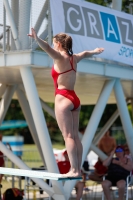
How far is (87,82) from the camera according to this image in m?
13.1

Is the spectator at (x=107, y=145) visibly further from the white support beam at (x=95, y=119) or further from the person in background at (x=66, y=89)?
the person in background at (x=66, y=89)

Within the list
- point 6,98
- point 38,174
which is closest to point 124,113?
point 6,98

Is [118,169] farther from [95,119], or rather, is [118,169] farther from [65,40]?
[65,40]

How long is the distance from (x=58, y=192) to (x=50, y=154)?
824mm

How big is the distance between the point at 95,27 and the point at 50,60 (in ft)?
5.05

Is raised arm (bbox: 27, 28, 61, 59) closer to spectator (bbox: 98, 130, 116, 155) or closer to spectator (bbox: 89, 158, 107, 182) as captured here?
spectator (bbox: 89, 158, 107, 182)

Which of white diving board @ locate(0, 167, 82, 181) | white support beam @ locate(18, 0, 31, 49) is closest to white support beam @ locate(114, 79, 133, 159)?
white support beam @ locate(18, 0, 31, 49)

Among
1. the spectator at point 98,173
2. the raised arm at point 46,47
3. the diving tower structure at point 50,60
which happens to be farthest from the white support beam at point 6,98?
the raised arm at point 46,47

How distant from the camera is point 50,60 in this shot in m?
10.4

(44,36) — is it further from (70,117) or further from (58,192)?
(70,117)

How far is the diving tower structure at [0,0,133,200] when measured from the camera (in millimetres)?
10359

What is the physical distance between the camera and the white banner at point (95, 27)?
1057cm

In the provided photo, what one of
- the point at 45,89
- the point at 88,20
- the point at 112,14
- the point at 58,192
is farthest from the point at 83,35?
the point at 45,89

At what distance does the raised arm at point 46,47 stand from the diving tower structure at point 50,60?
12.7 feet
